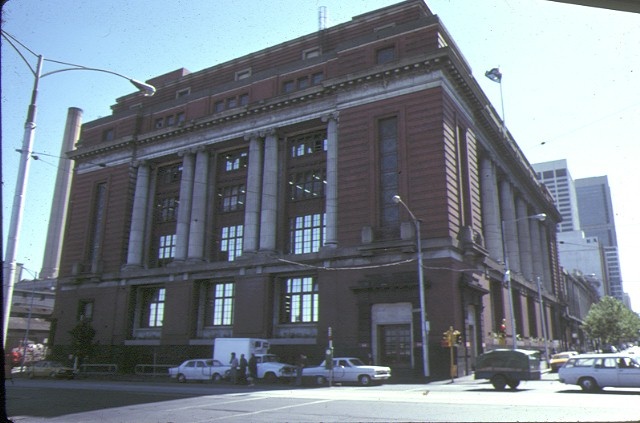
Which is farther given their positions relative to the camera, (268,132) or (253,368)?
(268,132)

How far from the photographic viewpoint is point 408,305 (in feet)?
126

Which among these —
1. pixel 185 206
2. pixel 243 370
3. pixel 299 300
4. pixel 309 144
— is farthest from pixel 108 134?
pixel 243 370

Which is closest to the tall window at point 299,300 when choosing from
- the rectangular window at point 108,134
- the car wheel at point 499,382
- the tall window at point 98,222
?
the car wheel at point 499,382

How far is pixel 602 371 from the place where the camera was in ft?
75.6

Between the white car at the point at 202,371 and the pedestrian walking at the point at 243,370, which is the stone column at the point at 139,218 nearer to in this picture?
the white car at the point at 202,371

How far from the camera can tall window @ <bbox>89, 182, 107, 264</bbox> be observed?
5812 centimetres

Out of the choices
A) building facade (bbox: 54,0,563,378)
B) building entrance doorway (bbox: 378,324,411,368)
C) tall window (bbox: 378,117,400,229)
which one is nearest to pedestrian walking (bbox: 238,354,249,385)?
building facade (bbox: 54,0,563,378)

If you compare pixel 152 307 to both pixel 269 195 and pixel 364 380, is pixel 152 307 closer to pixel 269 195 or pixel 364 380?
pixel 269 195

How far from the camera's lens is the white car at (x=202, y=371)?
3670 cm

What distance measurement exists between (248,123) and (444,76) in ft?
63.6

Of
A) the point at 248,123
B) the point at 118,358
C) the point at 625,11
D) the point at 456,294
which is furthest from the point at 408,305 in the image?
the point at 625,11

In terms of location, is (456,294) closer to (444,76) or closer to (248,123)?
(444,76)

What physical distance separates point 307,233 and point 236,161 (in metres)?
12.4

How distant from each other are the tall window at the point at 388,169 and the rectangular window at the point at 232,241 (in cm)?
1584
